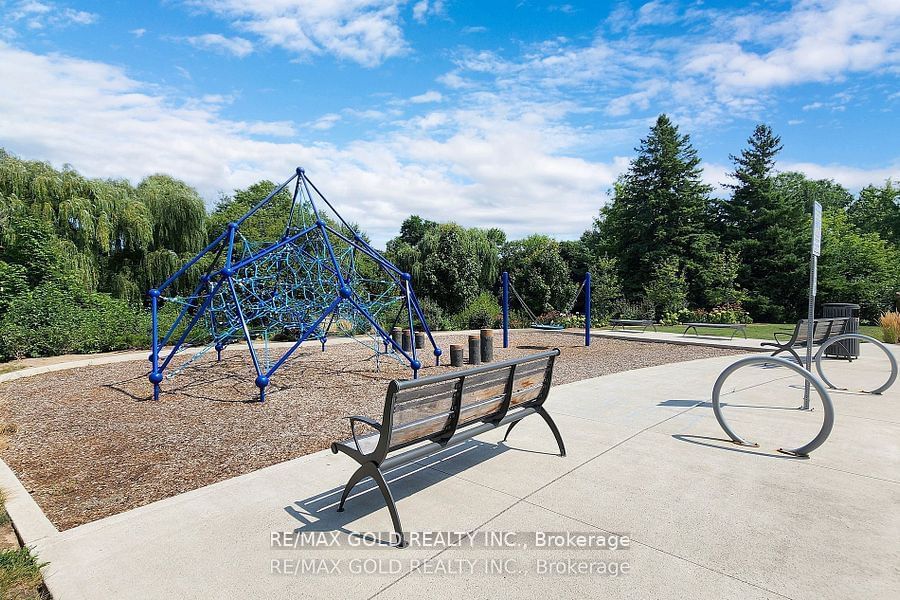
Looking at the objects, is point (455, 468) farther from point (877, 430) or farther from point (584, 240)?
point (584, 240)

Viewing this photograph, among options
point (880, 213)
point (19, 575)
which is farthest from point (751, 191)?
point (19, 575)

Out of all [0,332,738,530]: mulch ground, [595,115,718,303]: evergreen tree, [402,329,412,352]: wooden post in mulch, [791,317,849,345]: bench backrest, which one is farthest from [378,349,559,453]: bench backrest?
[595,115,718,303]: evergreen tree

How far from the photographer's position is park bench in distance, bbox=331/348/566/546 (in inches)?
124

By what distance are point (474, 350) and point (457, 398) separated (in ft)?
25.9

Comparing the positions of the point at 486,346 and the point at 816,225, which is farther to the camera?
the point at 486,346

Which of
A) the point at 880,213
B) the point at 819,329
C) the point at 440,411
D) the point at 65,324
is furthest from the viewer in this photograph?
the point at 880,213

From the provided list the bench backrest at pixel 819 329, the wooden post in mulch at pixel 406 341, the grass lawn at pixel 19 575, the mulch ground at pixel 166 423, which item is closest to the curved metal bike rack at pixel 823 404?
the mulch ground at pixel 166 423

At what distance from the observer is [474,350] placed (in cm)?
1148

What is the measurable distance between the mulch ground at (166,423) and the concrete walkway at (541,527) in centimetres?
48

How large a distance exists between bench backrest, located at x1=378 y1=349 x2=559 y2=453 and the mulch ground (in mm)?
2006

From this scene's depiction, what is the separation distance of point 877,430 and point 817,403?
120 centimetres

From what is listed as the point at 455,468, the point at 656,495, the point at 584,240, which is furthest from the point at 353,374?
the point at 584,240

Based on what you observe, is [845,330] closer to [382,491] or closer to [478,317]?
[382,491]

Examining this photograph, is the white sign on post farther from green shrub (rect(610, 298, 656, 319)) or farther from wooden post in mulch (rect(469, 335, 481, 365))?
green shrub (rect(610, 298, 656, 319))
